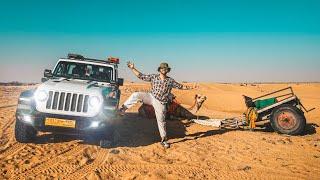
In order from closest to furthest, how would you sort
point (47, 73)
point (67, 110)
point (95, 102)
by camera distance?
1. point (67, 110)
2. point (95, 102)
3. point (47, 73)

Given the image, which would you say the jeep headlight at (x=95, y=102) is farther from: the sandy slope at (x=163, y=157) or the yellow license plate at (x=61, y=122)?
the sandy slope at (x=163, y=157)

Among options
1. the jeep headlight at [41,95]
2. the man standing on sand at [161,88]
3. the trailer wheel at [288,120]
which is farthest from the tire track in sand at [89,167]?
the trailer wheel at [288,120]

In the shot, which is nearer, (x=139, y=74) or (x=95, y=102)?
(x=95, y=102)

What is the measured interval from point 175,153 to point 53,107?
2.97m

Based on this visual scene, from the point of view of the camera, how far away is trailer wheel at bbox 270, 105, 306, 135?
1067 centimetres

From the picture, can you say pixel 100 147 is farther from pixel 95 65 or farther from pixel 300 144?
pixel 300 144

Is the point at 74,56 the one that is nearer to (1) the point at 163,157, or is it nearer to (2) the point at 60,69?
(2) the point at 60,69

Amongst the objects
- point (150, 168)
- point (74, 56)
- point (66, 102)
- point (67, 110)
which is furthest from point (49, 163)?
point (74, 56)

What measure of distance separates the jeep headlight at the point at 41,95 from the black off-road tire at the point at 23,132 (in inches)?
31.2

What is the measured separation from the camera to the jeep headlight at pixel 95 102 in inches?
280

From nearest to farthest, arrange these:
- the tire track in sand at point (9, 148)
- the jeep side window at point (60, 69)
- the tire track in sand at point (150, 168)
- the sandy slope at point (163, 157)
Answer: the sandy slope at point (163, 157) → the tire track in sand at point (150, 168) → the tire track in sand at point (9, 148) → the jeep side window at point (60, 69)

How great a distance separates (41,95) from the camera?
7070 mm

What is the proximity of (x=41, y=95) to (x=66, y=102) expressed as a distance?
0.58 m

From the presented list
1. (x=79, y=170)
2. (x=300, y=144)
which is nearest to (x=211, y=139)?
(x=300, y=144)
